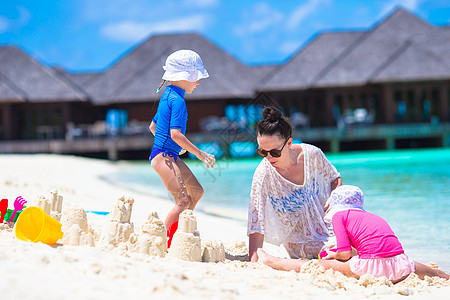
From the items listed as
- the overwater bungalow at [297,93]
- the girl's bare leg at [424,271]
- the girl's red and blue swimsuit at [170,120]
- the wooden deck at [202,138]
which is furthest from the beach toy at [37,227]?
the wooden deck at [202,138]

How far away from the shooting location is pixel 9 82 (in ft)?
90.4

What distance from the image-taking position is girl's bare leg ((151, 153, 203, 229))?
380cm

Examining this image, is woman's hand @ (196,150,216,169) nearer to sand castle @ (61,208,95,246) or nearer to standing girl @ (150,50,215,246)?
standing girl @ (150,50,215,246)

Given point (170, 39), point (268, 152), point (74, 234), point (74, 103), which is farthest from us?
point (170, 39)

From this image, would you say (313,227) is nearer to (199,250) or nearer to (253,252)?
(253,252)

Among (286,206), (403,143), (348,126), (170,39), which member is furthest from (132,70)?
(286,206)

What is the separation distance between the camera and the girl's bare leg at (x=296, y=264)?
11.3 ft

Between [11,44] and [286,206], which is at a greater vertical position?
[11,44]

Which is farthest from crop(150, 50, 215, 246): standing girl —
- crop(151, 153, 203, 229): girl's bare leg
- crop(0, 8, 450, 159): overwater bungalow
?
crop(0, 8, 450, 159): overwater bungalow

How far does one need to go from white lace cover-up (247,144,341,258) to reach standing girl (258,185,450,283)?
338 mm

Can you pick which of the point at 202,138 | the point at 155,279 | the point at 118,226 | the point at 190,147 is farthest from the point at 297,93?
the point at 155,279

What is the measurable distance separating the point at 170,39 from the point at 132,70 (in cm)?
344

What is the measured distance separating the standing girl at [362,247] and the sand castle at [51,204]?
1840 mm

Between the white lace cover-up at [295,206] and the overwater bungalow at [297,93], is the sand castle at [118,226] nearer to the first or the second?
the white lace cover-up at [295,206]
